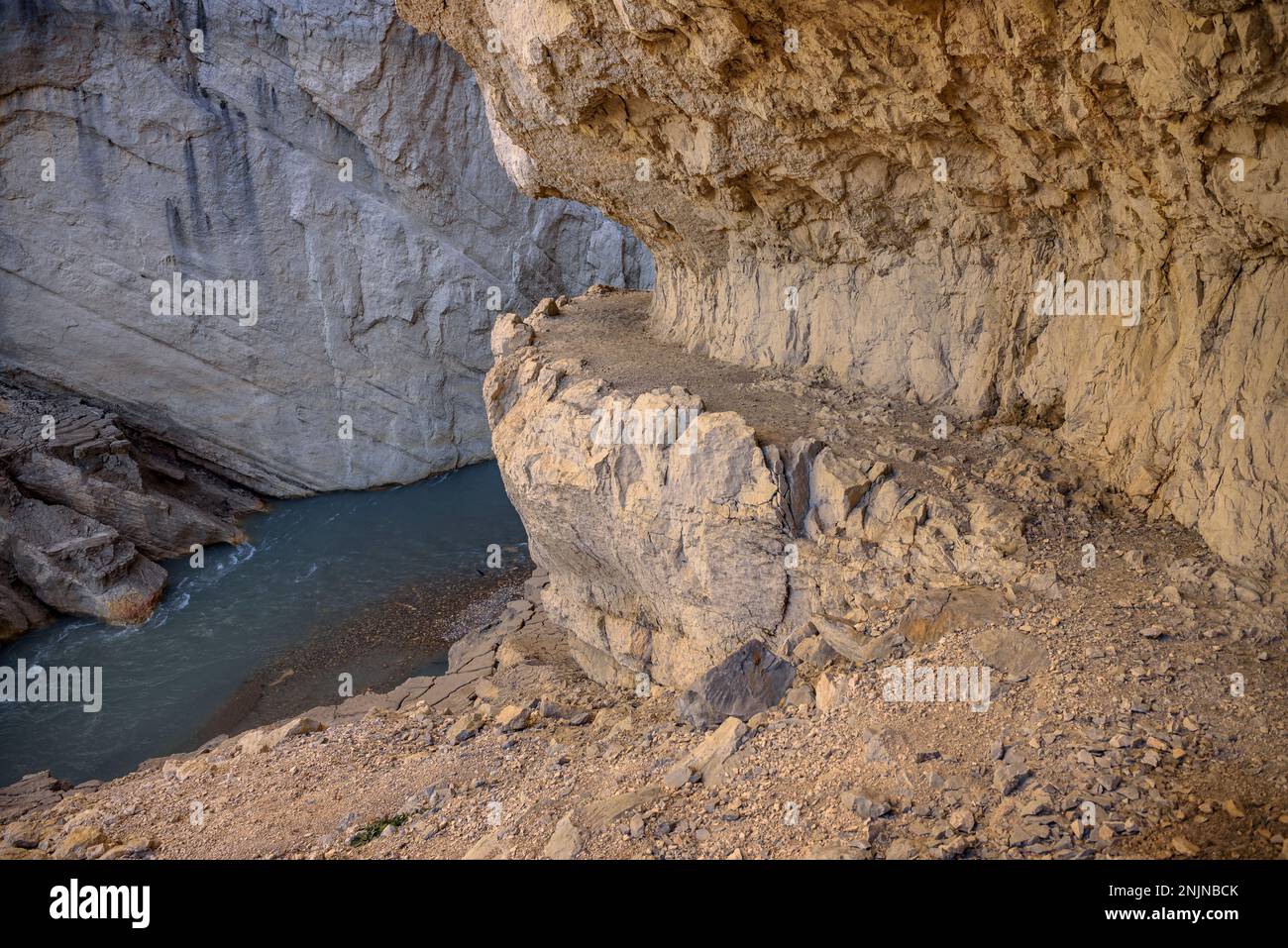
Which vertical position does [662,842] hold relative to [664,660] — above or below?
above

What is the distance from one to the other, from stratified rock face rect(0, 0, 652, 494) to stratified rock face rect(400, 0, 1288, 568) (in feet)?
22.7

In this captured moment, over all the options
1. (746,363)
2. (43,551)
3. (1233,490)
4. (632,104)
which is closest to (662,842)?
(1233,490)

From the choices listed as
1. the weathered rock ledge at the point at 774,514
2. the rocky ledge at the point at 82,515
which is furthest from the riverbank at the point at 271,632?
the weathered rock ledge at the point at 774,514

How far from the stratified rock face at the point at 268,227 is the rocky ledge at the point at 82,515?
1.10 meters

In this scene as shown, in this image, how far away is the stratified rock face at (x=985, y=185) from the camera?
4207mm

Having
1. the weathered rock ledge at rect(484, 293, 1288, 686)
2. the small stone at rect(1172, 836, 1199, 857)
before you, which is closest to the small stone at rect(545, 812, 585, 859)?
the weathered rock ledge at rect(484, 293, 1288, 686)

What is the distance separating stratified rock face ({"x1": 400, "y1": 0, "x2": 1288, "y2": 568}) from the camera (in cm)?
421

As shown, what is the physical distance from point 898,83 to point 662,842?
15.2 feet

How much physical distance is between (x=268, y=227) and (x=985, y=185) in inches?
496

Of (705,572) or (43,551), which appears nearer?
(705,572)

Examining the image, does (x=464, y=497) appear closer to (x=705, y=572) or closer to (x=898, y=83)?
(x=705, y=572)

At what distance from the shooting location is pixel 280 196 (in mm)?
14648

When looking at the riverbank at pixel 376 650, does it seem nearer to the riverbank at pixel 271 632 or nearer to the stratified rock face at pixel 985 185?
the riverbank at pixel 271 632

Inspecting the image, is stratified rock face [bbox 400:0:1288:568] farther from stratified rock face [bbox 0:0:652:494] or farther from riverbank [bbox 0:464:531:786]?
stratified rock face [bbox 0:0:652:494]
